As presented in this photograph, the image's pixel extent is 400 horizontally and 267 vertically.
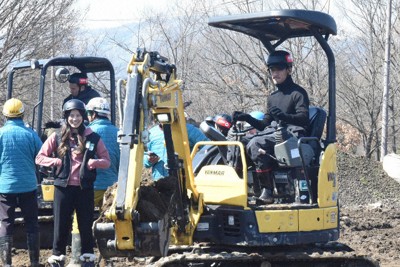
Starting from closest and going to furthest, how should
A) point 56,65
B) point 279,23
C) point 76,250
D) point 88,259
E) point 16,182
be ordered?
1. point 279,23
2. point 88,259
3. point 76,250
4. point 16,182
5. point 56,65

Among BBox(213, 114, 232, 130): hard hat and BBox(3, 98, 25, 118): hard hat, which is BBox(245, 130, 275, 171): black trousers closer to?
BBox(213, 114, 232, 130): hard hat

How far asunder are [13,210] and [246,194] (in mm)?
3172

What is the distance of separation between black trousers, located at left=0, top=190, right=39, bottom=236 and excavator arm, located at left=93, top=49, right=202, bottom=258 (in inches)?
103

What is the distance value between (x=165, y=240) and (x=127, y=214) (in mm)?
584

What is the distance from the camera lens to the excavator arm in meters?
7.52

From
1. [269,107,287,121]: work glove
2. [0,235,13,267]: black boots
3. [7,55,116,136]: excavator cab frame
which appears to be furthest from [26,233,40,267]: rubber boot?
[269,107,287,121]: work glove

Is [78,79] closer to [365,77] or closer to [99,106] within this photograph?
[99,106]

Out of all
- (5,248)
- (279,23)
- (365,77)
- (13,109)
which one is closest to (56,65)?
(13,109)

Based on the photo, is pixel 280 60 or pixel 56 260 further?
pixel 56 260

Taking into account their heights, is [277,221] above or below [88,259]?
above

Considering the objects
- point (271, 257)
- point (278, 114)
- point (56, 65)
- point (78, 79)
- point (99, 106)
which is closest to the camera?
point (271, 257)


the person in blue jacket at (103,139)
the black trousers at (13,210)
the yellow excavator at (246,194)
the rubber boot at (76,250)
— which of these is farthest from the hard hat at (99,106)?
the yellow excavator at (246,194)

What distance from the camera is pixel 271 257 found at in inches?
347

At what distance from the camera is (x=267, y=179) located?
360 inches
